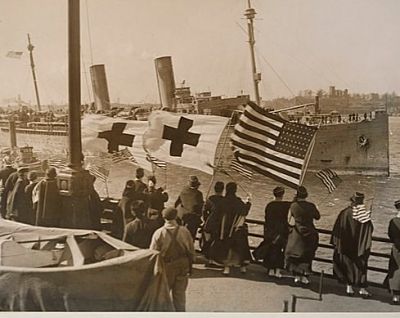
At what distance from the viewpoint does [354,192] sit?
221 centimetres

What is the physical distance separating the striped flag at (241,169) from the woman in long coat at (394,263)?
0.55 meters

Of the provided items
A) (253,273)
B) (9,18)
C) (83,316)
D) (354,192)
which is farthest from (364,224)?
(9,18)

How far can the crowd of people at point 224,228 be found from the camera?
221cm

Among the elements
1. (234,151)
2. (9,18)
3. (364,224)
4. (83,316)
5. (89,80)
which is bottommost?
(83,316)

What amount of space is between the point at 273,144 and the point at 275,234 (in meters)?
0.34

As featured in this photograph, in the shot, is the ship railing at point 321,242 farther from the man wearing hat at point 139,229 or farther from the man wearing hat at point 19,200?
the man wearing hat at point 19,200

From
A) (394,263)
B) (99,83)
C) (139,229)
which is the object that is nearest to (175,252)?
(139,229)

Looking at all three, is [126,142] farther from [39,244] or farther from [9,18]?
[9,18]

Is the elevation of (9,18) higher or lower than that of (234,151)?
higher

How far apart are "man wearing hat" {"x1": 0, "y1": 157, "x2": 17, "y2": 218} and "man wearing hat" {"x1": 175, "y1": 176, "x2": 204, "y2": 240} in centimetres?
67

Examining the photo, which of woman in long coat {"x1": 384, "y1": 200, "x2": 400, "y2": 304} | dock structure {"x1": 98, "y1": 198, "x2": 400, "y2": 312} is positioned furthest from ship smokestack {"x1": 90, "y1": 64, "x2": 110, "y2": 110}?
woman in long coat {"x1": 384, "y1": 200, "x2": 400, "y2": 304}

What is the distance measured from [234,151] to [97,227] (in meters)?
0.59

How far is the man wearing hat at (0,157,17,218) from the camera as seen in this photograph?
2318 mm

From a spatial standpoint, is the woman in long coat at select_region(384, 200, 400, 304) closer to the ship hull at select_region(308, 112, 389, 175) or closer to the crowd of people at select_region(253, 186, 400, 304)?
the crowd of people at select_region(253, 186, 400, 304)
